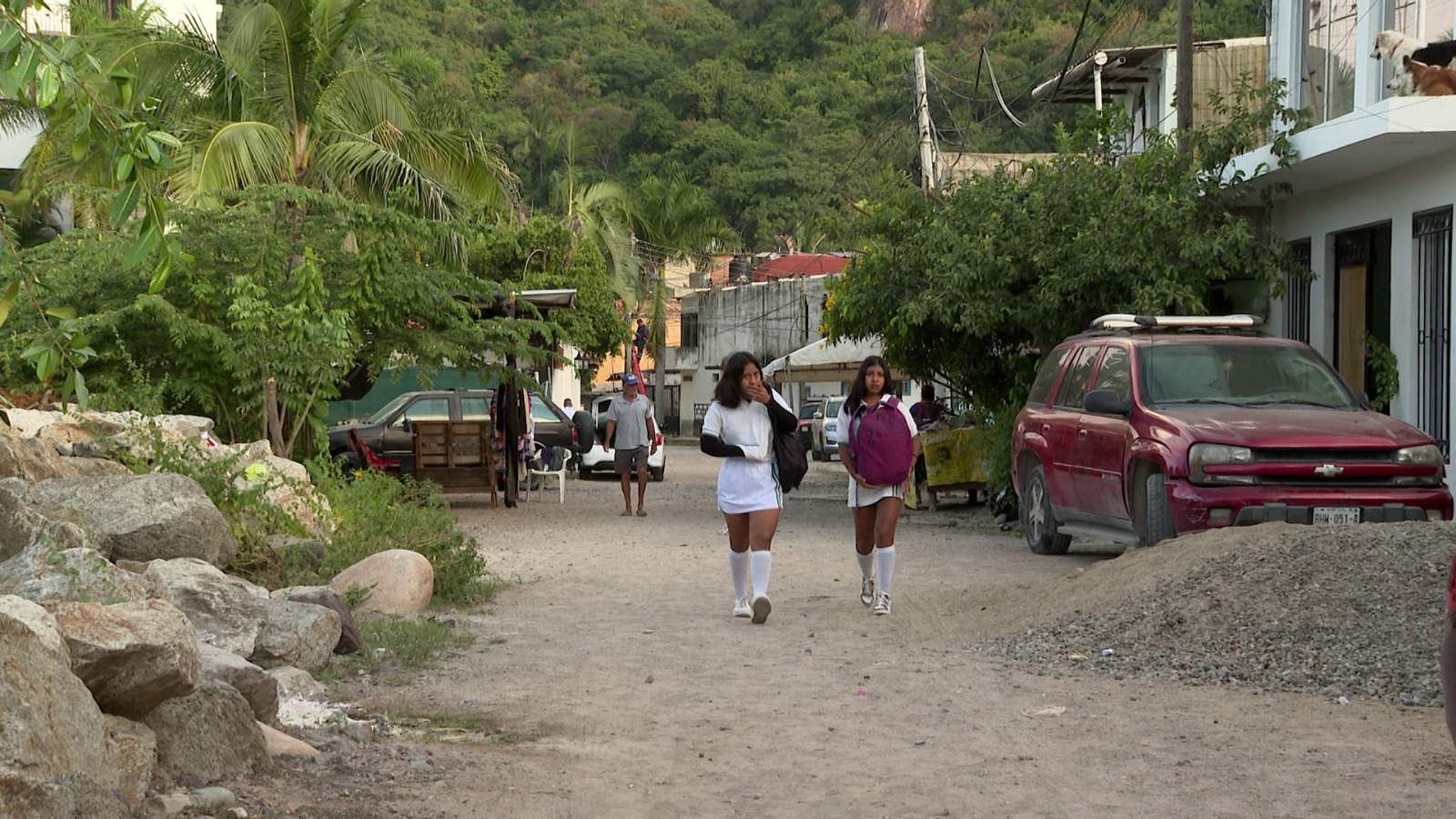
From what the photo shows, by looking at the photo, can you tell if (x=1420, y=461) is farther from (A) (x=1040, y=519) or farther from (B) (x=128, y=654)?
(B) (x=128, y=654)

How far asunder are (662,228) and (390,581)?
5132 centimetres

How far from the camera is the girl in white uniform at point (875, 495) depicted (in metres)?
11.1

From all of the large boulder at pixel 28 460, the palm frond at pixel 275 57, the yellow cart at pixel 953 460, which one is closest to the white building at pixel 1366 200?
the yellow cart at pixel 953 460

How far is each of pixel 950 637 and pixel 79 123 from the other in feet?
24.0

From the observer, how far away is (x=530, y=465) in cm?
2512

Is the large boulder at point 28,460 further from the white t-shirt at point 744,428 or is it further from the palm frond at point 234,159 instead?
the palm frond at point 234,159

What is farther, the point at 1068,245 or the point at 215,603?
the point at 1068,245

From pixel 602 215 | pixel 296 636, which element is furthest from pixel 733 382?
pixel 602 215

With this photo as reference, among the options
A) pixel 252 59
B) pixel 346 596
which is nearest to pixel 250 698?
pixel 346 596

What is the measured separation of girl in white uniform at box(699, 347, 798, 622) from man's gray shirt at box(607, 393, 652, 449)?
9.99 metres

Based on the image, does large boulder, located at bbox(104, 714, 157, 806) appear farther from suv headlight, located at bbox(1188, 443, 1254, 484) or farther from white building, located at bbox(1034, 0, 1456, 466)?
white building, located at bbox(1034, 0, 1456, 466)

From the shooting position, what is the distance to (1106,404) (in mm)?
12844

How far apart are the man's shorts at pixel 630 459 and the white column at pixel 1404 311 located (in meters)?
8.98

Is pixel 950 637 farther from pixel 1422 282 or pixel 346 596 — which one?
pixel 1422 282
